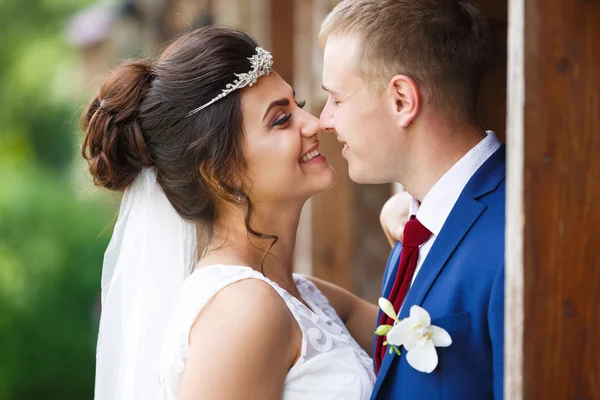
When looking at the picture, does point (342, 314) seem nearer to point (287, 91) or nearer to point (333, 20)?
point (287, 91)

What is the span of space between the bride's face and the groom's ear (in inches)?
13.3

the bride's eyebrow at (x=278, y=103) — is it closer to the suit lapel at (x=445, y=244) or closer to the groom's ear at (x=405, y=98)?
the groom's ear at (x=405, y=98)

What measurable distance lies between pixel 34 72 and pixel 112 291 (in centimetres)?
1163

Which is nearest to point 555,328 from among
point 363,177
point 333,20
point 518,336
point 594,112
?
point 518,336

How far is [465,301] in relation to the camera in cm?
185

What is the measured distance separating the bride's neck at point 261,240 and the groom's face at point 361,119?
0.34 meters

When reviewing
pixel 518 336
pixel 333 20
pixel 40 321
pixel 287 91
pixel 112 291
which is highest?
pixel 333 20

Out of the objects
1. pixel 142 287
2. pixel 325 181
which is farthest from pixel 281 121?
pixel 142 287

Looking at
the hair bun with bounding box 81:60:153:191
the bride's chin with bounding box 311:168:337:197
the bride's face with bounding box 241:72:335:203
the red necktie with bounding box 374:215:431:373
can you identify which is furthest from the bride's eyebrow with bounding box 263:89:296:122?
the red necktie with bounding box 374:215:431:373

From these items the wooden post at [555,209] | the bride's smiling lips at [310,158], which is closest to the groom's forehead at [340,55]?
the bride's smiling lips at [310,158]

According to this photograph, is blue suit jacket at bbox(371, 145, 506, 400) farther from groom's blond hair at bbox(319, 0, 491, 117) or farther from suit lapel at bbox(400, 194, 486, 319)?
groom's blond hair at bbox(319, 0, 491, 117)

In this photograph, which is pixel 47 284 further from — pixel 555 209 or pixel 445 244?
pixel 555 209

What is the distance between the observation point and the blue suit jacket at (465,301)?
1810 millimetres

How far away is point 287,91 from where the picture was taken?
2.52 metres
